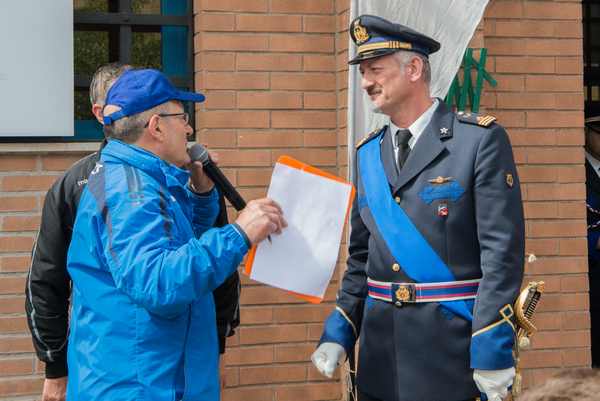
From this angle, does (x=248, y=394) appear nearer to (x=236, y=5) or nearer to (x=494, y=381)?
(x=236, y=5)

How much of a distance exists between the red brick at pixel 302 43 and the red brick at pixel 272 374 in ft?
5.09

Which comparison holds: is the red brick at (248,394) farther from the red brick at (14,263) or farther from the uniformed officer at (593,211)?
the uniformed officer at (593,211)

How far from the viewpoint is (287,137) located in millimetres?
4629

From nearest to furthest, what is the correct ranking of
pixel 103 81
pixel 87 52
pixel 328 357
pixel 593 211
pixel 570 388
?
1. pixel 570 388
2. pixel 328 357
3. pixel 103 81
4. pixel 87 52
5. pixel 593 211

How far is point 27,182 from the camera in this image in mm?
4453

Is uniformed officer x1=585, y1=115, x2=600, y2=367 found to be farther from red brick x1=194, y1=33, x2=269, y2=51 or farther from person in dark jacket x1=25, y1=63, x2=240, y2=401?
person in dark jacket x1=25, y1=63, x2=240, y2=401

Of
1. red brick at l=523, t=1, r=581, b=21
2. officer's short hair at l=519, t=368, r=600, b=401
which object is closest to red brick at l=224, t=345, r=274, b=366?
red brick at l=523, t=1, r=581, b=21

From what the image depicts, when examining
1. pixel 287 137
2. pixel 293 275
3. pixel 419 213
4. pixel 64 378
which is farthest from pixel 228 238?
pixel 287 137

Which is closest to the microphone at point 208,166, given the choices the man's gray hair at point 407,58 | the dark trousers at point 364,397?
the man's gray hair at point 407,58

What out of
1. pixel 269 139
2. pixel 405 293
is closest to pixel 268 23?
pixel 269 139

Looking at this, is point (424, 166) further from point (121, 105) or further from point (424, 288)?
point (121, 105)

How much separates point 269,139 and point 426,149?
165cm

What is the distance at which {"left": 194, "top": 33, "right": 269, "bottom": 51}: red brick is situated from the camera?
15.0 ft

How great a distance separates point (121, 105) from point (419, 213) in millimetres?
990
